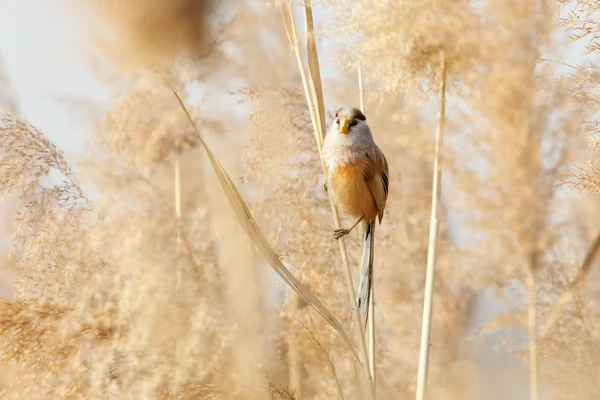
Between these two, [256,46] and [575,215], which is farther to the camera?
[575,215]

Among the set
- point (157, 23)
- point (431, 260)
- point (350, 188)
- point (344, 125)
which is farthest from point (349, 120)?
point (157, 23)

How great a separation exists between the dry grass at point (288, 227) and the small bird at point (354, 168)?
112mm

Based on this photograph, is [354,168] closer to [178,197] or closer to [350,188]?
[350,188]

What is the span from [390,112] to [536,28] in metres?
1.02

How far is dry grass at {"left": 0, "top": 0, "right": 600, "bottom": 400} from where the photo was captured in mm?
1396

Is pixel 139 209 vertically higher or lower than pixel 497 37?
lower

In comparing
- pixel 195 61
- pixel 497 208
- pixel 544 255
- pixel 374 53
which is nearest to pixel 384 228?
pixel 497 208

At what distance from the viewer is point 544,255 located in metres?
1.92

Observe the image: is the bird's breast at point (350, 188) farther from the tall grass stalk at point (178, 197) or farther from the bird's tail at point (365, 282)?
the tall grass stalk at point (178, 197)

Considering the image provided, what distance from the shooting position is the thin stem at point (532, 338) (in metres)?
1.76

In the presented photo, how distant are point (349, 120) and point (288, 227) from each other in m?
0.45

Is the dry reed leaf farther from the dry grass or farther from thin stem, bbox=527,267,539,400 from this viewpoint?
thin stem, bbox=527,267,539,400

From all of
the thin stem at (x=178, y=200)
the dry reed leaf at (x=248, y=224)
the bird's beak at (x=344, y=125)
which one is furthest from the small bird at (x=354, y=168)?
the thin stem at (x=178, y=200)

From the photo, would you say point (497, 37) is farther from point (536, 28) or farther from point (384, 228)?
point (384, 228)
